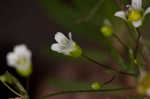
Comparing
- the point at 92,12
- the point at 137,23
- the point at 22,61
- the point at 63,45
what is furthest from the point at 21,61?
the point at 92,12

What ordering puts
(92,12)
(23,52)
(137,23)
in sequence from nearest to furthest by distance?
(23,52) < (137,23) < (92,12)

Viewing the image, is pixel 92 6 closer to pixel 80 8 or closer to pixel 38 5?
pixel 80 8

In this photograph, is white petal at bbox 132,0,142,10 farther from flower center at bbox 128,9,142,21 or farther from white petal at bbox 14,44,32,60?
white petal at bbox 14,44,32,60

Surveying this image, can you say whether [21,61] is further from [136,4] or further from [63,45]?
[136,4]

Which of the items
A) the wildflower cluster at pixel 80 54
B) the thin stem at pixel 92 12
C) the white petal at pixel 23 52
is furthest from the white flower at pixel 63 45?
the thin stem at pixel 92 12

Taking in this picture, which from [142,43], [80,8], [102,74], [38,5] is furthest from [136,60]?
[38,5]

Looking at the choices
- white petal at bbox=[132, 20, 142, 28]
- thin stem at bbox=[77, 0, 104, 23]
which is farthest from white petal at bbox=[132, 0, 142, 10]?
thin stem at bbox=[77, 0, 104, 23]

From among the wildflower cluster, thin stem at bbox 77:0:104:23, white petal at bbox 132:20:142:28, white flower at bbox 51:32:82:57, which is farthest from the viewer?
thin stem at bbox 77:0:104:23

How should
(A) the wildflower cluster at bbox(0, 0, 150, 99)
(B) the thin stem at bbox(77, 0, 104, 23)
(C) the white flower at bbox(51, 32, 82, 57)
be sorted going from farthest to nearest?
(B) the thin stem at bbox(77, 0, 104, 23) → (C) the white flower at bbox(51, 32, 82, 57) → (A) the wildflower cluster at bbox(0, 0, 150, 99)
